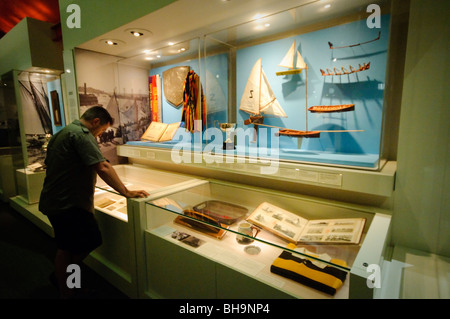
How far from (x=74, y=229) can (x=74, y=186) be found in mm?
349

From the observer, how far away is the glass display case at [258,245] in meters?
1.29

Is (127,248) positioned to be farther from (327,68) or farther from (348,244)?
(327,68)

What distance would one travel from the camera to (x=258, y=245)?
1745 mm

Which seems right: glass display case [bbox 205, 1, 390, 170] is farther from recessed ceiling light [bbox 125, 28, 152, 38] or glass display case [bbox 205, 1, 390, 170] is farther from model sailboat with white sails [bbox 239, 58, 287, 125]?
recessed ceiling light [bbox 125, 28, 152, 38]

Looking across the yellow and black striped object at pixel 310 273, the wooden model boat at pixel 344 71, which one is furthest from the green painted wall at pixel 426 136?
the yellow and black striped object at pixel 310 273

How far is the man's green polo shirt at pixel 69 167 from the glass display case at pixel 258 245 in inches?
21.7

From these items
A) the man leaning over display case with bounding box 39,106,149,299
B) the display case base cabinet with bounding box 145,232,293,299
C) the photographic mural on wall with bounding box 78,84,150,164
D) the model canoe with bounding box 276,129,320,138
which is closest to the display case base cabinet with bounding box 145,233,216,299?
the display case base cabinet with bounding box 145,232,293,299

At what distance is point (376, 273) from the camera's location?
1026mm

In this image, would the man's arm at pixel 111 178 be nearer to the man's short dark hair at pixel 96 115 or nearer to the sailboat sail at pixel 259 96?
the man's short dark hair at pixel 96 115

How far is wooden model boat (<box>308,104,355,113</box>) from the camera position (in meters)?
1.96
